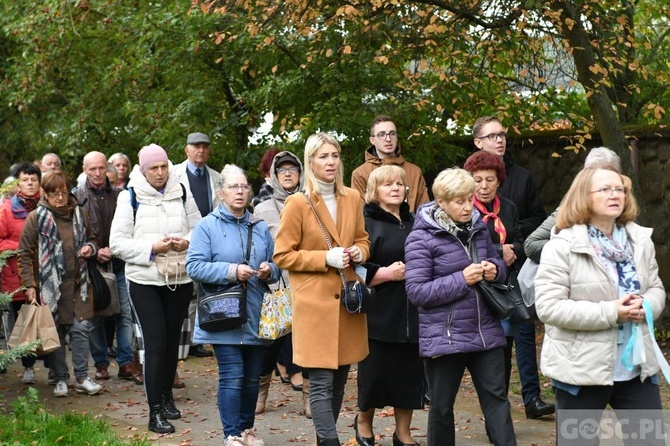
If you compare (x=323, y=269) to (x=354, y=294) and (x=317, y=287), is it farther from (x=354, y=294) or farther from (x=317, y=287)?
(x=354, y=294)

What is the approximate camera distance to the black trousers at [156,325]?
8055 millimetres

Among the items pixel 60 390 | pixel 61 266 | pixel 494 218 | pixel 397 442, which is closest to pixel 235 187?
pixel 494 218

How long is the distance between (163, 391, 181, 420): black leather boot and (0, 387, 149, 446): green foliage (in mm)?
546

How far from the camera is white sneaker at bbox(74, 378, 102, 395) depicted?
31.3ft

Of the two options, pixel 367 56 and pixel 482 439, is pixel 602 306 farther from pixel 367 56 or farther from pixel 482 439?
pixel 367 56

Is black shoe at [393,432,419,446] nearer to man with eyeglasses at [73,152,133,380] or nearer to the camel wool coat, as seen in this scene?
the camel wool coat

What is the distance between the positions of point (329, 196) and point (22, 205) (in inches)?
171

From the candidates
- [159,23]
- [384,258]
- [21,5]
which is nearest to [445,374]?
[384,258]

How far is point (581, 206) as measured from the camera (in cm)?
550

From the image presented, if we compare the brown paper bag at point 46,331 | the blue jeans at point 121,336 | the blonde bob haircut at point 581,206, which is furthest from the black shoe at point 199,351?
the blonde bob haircut at point 581,206

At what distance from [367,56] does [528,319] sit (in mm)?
4966

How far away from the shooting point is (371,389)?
725cm

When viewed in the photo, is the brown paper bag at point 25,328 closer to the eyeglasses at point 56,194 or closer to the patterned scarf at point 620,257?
the eyeglasses at point 56,194

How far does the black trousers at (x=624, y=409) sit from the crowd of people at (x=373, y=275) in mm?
12
